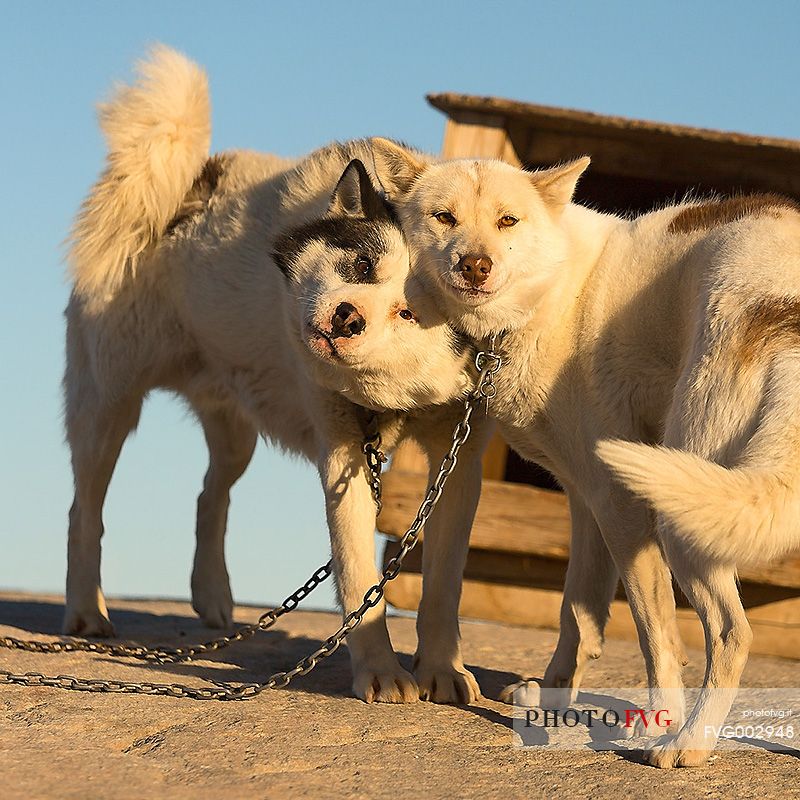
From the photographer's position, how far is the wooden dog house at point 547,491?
6770 millimetres

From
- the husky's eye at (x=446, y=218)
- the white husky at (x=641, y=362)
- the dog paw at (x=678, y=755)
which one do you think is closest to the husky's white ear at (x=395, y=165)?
the white husky at (x=641, y=362)

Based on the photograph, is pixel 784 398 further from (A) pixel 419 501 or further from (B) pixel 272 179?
(A) pixel 419 501

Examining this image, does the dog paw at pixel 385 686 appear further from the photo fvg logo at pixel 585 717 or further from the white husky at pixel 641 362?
the white husky at pixel 641 362

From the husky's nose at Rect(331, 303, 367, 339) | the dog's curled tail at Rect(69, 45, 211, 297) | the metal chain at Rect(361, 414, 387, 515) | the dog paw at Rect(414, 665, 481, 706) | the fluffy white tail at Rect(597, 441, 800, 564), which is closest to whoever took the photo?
the fluffy white tail at Rect(597, 441, 800, 564)

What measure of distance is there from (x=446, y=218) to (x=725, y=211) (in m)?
0.89

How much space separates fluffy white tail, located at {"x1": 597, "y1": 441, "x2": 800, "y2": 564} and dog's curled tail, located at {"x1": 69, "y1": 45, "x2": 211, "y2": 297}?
3.28m

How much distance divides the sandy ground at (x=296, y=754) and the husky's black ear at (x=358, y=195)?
166 centimetres

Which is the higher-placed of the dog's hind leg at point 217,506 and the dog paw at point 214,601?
the dog's hind leg at point 217,506

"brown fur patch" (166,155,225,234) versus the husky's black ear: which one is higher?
"brown fur patch" (166,155,225,234)

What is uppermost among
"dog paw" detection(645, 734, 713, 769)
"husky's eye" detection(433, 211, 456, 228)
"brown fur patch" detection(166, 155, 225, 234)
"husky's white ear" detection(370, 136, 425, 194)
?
"brown fur patch" detection(166, 155, 225, 234)

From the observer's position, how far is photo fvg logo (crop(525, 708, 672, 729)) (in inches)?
147

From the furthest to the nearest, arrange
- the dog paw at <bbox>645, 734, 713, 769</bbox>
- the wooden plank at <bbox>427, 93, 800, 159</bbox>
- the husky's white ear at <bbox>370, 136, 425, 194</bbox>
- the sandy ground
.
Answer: the wooden plank at <bbox>427, 93, 800, 159</bbox> < the husky's white ear at <bbox>370, 136, 425, 194</bbox> < the dog paw at <bbox>645, 734, 713, 769</bbox> < the sandy ground

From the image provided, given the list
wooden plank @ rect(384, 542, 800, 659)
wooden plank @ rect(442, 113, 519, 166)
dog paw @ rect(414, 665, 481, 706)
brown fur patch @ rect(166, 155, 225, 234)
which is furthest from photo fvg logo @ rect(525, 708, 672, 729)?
wooden plank @ rect(442, 113, 519, 166)

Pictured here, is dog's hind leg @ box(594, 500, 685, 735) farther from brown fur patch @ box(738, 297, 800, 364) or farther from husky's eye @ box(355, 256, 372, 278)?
husky's eye @ box(355, 256, 372, 278)
